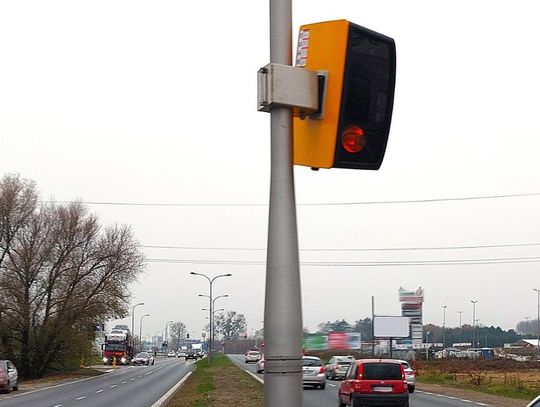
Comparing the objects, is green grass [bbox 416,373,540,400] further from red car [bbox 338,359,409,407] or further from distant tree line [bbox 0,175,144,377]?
distant tree line [bbox 0,175,144,377]

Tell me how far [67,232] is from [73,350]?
9.88 meters

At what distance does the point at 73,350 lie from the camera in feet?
230

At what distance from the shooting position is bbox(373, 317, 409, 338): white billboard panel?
314 feet

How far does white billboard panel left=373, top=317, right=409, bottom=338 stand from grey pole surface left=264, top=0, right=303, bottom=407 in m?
91.4

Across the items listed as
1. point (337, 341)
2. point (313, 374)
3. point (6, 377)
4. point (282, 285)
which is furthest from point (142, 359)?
point (282, 285)

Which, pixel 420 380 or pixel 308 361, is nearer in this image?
pixel 308 361

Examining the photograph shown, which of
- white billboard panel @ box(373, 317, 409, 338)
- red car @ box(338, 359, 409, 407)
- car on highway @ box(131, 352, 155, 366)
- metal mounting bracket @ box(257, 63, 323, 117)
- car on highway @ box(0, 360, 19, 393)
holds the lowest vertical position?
car on highway @ box(131, 352, 155, 366)

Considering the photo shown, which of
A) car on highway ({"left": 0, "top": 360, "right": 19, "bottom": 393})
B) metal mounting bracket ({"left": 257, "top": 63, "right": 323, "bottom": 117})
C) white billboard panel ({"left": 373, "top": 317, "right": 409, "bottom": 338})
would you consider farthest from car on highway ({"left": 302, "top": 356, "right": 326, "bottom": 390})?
white billboard panel ({"left": 373, "top": 317, "right": 409, "bottom": 338})

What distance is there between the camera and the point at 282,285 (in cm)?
471

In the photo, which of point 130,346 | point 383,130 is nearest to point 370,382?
point 383,130

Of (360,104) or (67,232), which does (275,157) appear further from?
(67,232)

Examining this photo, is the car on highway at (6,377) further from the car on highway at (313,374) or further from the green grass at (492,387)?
the green grass at (492,387)

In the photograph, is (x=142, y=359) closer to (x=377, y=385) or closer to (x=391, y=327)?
(x=391, y=327)

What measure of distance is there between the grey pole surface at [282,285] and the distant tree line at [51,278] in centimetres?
6139
